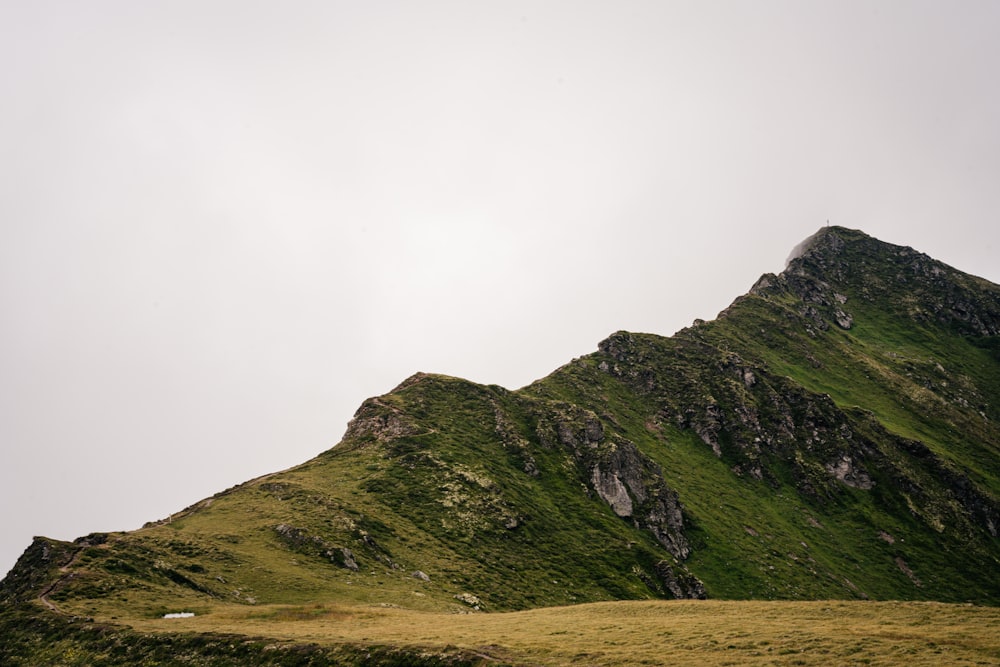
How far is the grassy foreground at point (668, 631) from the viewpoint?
2867 cm

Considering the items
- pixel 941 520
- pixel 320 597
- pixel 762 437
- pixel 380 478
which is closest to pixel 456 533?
pixel 380 478

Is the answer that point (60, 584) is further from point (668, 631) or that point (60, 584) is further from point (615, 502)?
point (615, 502)

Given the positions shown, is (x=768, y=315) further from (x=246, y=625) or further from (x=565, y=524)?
(x=246, y=625)

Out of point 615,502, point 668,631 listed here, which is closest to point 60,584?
point 668,631

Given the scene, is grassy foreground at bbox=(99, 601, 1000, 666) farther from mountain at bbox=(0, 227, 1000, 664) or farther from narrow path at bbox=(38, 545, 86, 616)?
mountain at bbox=(0, 227, 1000, 664)

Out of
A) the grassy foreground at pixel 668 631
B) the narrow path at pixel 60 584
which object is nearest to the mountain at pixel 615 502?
the narrow path at pixel 60 584

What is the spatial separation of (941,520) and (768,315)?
89085 mm

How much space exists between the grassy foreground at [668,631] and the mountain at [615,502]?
10.6 m

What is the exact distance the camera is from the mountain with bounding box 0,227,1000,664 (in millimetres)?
58750

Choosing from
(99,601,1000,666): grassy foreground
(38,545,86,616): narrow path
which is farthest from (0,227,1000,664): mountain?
(99,601,1000,666): grassy foreground

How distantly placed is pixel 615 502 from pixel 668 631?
71.0 m

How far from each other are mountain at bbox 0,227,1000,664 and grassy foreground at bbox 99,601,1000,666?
10624 mm

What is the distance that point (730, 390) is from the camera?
146 m

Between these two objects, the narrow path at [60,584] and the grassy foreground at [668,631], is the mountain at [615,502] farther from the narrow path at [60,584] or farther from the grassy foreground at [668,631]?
the grassy foreground at [668,631]
